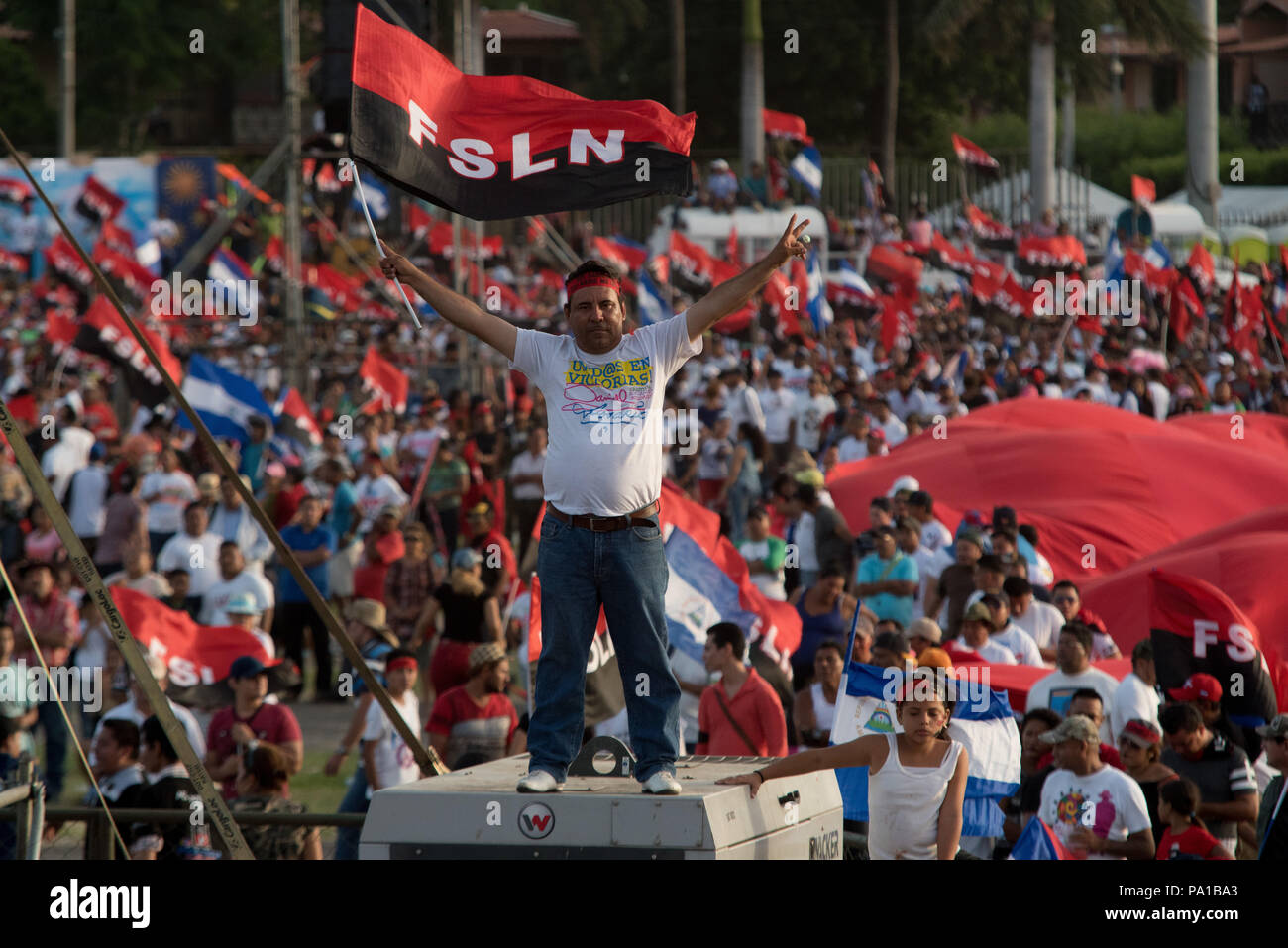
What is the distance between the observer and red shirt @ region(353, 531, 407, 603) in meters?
14.8

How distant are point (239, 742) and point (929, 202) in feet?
141

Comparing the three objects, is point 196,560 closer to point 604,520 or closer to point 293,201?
point 293,201

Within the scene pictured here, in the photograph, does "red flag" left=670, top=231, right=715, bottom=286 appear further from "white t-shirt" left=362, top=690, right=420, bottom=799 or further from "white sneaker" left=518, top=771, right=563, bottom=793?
"white sneaker" left=518, top=771, right=563, bottom=793

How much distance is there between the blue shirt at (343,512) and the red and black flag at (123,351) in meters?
2.50

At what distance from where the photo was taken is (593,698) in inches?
382

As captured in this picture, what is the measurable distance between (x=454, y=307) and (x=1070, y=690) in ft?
16.7

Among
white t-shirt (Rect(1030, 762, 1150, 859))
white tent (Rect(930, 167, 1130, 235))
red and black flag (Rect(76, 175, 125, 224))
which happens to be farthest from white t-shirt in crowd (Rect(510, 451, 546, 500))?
white tent (Rect(930, 167, 1130, 235))

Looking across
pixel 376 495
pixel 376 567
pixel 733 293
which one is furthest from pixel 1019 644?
pixel 376 495

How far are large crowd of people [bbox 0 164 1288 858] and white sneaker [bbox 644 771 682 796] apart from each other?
1254 mm

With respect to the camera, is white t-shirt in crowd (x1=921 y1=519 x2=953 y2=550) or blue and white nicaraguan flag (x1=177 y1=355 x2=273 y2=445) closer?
white t-shirt in crowd (x1=921 y1=519 x2=953 y2=550)

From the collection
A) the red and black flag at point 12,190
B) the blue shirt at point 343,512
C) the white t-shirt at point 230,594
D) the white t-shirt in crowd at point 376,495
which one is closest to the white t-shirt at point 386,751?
the white t-shirt at point 230,594

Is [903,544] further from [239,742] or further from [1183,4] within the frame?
[1183,4]

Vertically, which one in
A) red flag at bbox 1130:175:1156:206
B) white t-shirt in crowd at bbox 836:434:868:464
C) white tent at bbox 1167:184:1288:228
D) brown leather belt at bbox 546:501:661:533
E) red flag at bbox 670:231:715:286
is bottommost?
white t-shirt in crowd at bbox 836:434:868:464
